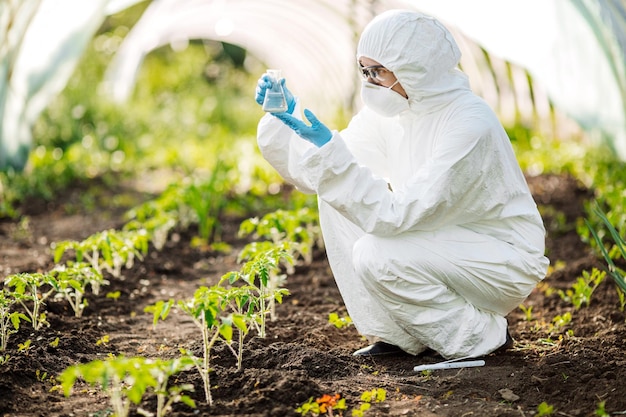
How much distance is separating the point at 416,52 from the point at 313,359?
1155mm

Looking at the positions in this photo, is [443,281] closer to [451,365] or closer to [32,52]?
[451,365]

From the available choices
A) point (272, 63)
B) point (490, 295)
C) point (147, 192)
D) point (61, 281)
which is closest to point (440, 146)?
point (490, 295)

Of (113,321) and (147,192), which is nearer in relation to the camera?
(113,321)

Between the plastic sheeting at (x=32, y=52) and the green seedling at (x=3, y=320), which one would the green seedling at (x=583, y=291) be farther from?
the plastic sheeting at (x=32, y=52)

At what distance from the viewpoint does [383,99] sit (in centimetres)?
300

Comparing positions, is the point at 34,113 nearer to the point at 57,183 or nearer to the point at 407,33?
the point at 57,183

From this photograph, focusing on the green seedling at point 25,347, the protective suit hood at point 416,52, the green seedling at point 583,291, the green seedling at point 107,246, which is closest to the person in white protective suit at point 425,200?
the protective suit hood at point 416,52

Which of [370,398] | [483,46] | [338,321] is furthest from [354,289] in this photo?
[483,46]

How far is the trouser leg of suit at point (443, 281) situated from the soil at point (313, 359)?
0.15 m

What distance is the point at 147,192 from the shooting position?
6820 mm

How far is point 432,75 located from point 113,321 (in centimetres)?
184

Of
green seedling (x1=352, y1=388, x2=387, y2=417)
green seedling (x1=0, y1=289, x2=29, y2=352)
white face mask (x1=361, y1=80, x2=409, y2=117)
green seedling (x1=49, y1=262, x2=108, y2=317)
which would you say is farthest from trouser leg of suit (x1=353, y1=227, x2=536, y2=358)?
green seedling (x1=0, y1=289, x2=29, y2=352)

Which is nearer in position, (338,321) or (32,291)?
→ (32,291)

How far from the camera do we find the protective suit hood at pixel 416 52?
9.30ft
